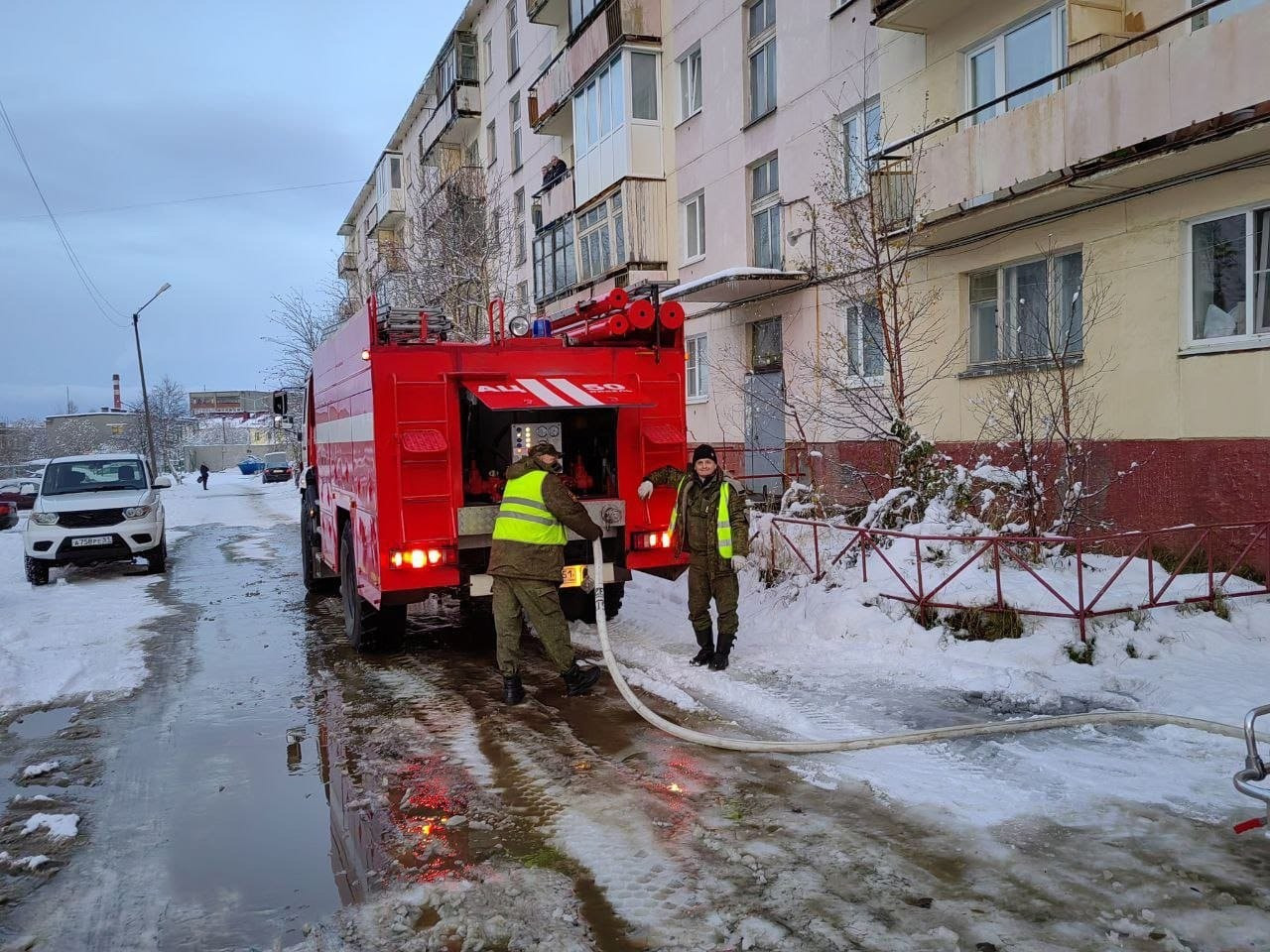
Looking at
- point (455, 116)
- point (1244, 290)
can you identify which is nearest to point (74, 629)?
point (1244, 290)

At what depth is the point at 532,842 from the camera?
13.7 ft

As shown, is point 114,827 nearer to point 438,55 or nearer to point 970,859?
point 970,859

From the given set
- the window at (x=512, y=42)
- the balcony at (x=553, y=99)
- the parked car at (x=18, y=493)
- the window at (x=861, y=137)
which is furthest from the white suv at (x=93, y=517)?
the parked car at (x=18, y=493)

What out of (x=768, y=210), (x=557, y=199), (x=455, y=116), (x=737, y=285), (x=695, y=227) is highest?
(x=455, y=116)

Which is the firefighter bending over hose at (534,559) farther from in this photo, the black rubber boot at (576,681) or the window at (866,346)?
the window at (866,346)

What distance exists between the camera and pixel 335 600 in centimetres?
1135

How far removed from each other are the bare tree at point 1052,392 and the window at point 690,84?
10.1 meters

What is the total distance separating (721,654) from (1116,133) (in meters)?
6.52

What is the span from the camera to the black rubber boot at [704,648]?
722 cm

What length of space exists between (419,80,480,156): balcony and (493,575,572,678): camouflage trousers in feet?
102

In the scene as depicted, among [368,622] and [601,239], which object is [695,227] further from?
[368,622]

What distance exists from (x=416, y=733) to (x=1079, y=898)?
3.89 m

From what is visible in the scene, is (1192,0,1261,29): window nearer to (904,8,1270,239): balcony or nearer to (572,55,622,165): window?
(904,8,1270,239): balcony

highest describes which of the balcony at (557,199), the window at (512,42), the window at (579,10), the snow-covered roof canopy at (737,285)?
the window at (512,42)
